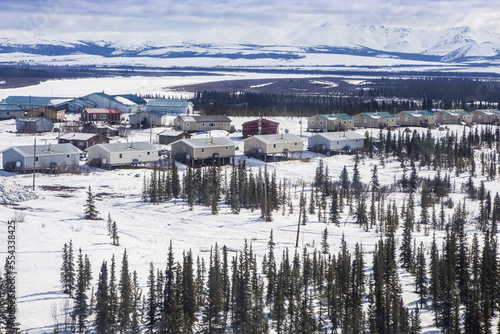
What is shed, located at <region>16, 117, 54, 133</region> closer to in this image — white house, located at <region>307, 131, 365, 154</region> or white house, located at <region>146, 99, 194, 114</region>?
white house, located at <region>146, 99, 194, 114</region>

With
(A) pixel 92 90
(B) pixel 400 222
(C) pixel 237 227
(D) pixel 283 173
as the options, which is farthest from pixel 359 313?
(A) pixel 92 90

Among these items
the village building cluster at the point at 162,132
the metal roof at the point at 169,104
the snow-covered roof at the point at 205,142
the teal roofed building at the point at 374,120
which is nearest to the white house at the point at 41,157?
the village building cluster at the point at 162,132

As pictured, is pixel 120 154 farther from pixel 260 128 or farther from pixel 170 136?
pixel 260 128

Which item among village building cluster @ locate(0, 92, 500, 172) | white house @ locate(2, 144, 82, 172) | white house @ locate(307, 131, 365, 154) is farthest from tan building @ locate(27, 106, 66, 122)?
white house @ locate(307, 131, 365, 154)

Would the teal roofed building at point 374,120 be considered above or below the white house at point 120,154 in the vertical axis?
above

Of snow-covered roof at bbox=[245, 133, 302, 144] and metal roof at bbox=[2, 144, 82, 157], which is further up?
snow-covered roof at bbox=[245, 133, 302, 144]

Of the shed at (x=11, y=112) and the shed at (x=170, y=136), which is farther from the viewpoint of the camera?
the shed at (x=11, y=112)

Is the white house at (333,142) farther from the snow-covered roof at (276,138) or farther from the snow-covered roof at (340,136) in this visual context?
the snow-covered roof at (276,138)

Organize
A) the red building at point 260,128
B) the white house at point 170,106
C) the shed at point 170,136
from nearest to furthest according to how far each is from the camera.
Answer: the shed at point 170,136
the red building at point 260,128
the white house at point 170,106
